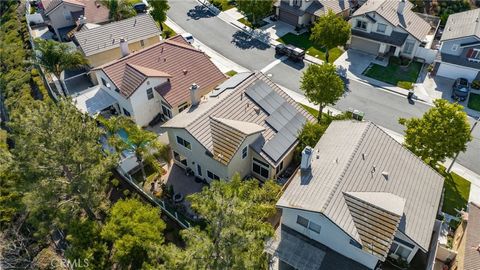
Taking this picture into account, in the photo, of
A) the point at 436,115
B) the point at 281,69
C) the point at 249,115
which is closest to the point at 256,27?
the point at 281,69

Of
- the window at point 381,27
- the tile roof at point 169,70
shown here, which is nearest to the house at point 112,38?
the tile roof at point 169,70

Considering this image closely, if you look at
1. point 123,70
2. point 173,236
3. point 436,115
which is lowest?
point 173,236

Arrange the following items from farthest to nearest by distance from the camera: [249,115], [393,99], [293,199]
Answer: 1. [393,99]
2. [249,115]
3. [293,199]

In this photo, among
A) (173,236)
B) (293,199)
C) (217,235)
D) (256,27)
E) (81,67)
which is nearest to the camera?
(217,235)

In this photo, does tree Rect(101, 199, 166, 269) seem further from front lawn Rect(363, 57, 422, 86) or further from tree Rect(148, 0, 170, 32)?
tree Rect(148, 0, 170, 32)

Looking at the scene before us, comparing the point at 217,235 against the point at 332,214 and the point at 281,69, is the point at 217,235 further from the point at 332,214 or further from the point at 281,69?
the point at 281,69

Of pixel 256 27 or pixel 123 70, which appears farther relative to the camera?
pixel 256 27

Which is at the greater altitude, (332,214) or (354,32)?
(354,32)
